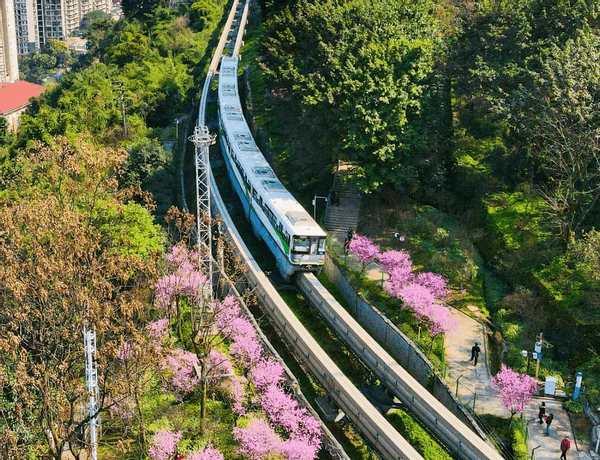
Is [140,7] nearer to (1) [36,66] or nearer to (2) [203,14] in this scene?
(2) [203,14]

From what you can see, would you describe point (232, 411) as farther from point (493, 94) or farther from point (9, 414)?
point (493, 94)

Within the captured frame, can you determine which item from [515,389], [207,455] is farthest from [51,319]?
[515,389]

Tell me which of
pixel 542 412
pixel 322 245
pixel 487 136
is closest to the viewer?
pixel 542 412

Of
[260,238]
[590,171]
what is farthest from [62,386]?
[590,171]

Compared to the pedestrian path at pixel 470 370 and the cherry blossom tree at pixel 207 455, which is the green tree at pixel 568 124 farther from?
the cherry blossom tree at pixel 207 455

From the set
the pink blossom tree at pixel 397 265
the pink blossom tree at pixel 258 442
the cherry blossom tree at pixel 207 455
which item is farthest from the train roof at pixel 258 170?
the cherry blossom tree at pixel 207 455
